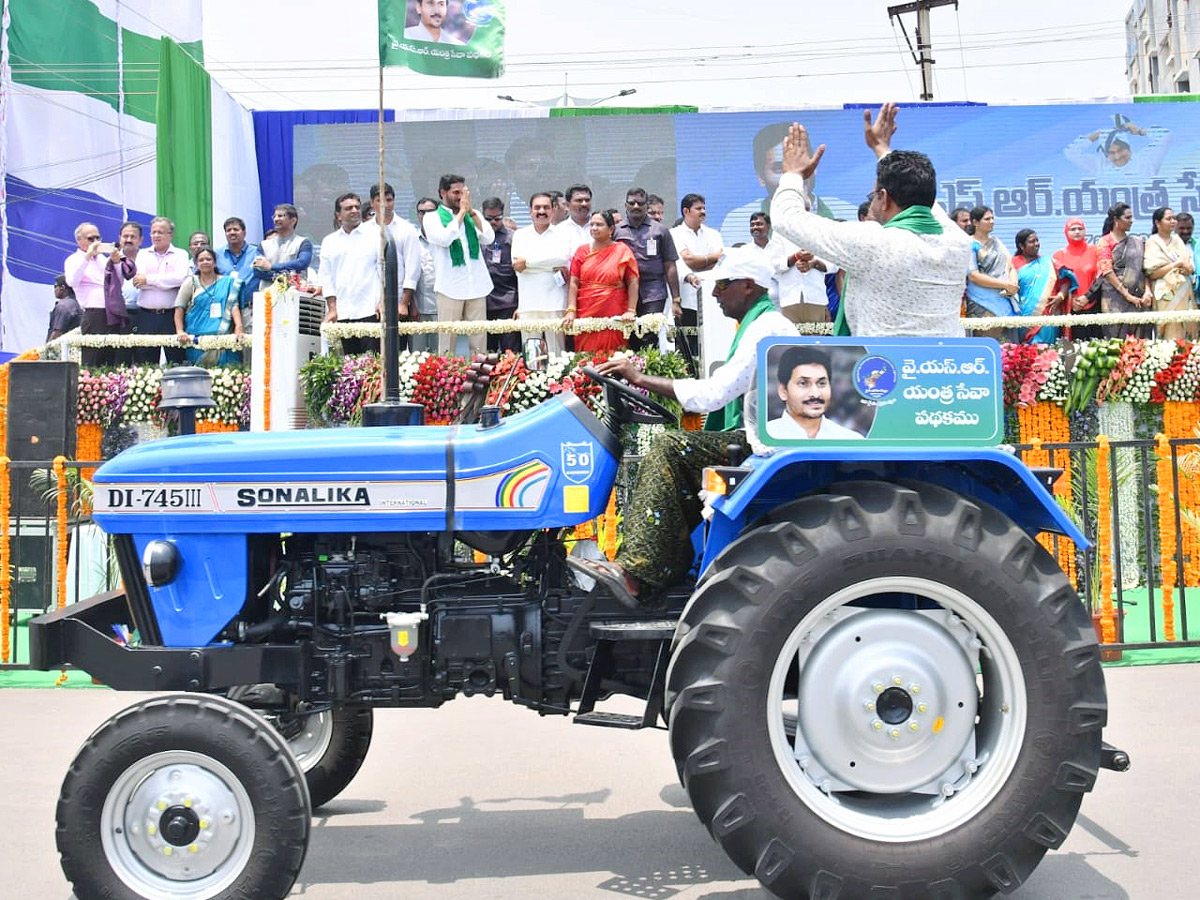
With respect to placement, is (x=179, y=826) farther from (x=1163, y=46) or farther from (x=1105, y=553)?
(x=1163, y=46)

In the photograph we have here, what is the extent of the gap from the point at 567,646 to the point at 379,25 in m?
5.36

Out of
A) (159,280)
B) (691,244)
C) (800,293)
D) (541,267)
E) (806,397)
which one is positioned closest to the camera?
(806,397)

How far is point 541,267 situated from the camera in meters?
11.1

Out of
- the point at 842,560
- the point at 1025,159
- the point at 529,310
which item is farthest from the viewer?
the point at 1025,159

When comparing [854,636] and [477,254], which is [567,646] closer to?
[854,636]

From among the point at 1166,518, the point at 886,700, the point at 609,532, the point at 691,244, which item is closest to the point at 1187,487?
the point at 1166,518

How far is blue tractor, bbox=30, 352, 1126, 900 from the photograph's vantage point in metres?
3.61

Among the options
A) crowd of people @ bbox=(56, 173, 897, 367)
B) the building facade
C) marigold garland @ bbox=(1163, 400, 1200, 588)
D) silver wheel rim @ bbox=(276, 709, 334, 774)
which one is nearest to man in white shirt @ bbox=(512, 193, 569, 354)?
crowd of people @ bbox=(56, 173, 897, 367)

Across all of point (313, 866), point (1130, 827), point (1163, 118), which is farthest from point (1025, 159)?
point (313, 866)

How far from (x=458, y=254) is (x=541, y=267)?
2.61 feet

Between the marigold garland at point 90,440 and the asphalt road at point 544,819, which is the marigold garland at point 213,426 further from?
the asphalt road at point 544,819

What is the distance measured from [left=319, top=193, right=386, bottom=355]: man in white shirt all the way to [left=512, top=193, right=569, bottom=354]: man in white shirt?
127 centimetres

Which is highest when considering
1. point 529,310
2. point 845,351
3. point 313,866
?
point 529,310

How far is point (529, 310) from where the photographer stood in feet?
36.4
